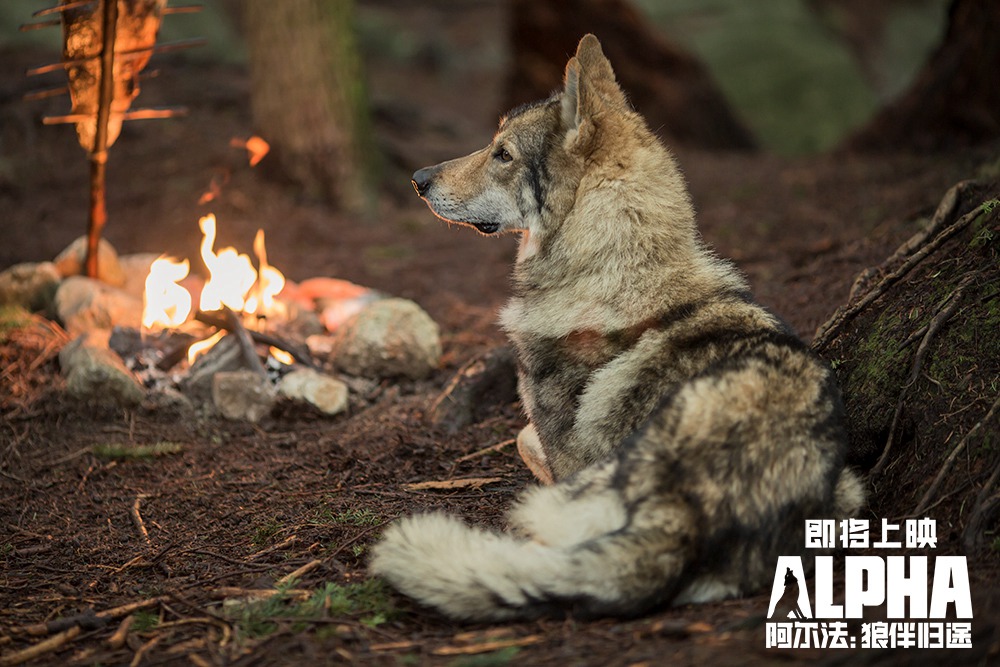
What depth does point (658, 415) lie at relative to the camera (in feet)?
11.8

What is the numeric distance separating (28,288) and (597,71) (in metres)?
5.39

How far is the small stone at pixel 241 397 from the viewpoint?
21.0ft

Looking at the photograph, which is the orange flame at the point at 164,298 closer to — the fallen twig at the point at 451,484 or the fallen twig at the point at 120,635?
the fallen twig at the point at 451,484

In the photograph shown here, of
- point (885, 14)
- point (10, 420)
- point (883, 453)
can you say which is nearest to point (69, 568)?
point (10, 420)

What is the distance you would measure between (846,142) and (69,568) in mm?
11513

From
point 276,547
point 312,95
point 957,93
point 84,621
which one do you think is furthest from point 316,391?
point 957,93

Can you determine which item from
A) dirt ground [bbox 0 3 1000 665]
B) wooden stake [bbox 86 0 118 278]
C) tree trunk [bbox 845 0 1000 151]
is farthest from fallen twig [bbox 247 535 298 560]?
tree trunk [bbox 845 0 1000 151]

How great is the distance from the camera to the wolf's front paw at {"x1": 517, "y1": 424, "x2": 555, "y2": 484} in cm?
482

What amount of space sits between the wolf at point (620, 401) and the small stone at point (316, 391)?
71.8 inches

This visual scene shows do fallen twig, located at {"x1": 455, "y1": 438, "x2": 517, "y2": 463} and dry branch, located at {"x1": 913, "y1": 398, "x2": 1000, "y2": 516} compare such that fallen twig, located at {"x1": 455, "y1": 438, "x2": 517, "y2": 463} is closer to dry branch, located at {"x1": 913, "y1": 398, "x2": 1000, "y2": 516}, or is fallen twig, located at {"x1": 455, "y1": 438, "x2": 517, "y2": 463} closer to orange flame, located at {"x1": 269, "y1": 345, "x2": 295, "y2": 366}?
orange flame, located at {"x1": 269, "y1": 345, "x2": 295, "y2": 366}

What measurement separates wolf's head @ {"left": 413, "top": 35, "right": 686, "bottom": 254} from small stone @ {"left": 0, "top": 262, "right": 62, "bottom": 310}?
160 inches

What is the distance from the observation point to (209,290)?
7.38 meters

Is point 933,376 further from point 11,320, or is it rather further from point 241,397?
point 11,320

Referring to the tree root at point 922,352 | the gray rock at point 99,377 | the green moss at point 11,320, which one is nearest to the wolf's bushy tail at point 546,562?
the tree root at point 922,352
